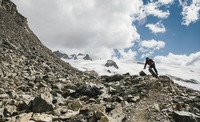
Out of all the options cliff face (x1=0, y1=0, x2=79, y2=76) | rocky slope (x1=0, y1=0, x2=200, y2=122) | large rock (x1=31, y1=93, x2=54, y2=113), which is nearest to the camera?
rocky slope (x1=0, y1=0, x2=200, y2=122)

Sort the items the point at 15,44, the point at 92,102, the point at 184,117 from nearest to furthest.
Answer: the point at 184,117 < the point at 92,102 < the point at 15,44

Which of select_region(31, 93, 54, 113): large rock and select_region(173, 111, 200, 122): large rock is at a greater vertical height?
select_region(31, 93, 54, 113): large rock

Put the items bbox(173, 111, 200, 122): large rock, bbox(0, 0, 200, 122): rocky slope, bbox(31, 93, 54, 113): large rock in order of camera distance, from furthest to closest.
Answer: bbox(31, 93, 54, 113): large rock, bbox(0, 0, 200, 122): rocky slope, bbox(173, 111, 200, 122): large rock

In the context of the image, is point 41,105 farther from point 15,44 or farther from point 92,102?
point 15,44

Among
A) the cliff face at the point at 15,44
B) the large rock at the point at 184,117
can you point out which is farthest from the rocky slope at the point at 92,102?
the cliff face at the point at 15,44

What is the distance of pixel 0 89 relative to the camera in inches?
978

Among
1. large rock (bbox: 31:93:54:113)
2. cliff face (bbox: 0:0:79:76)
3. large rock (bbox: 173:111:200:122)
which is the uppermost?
cliff face (bbox: 0:0:79:76)

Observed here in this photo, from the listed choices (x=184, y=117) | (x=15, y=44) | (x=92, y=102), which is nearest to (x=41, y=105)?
(x=92, y=102)

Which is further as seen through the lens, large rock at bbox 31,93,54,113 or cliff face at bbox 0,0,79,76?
cliff face at bbox 0,0,79,76

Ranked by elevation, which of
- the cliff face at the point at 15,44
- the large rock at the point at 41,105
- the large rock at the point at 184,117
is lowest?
the large rock at the point at 184,117

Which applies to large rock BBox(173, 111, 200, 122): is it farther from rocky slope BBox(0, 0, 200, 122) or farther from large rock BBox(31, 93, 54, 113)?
large rock BBox(31, 93, 54, 113)

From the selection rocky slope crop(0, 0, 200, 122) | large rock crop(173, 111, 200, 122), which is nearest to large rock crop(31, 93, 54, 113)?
rocky slope crop(0, 0, 200, 122)

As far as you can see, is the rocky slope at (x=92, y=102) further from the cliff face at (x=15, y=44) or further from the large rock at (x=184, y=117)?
the cliff face at (x=15, y=44)

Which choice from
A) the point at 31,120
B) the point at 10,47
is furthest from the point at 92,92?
the point at 10,47
